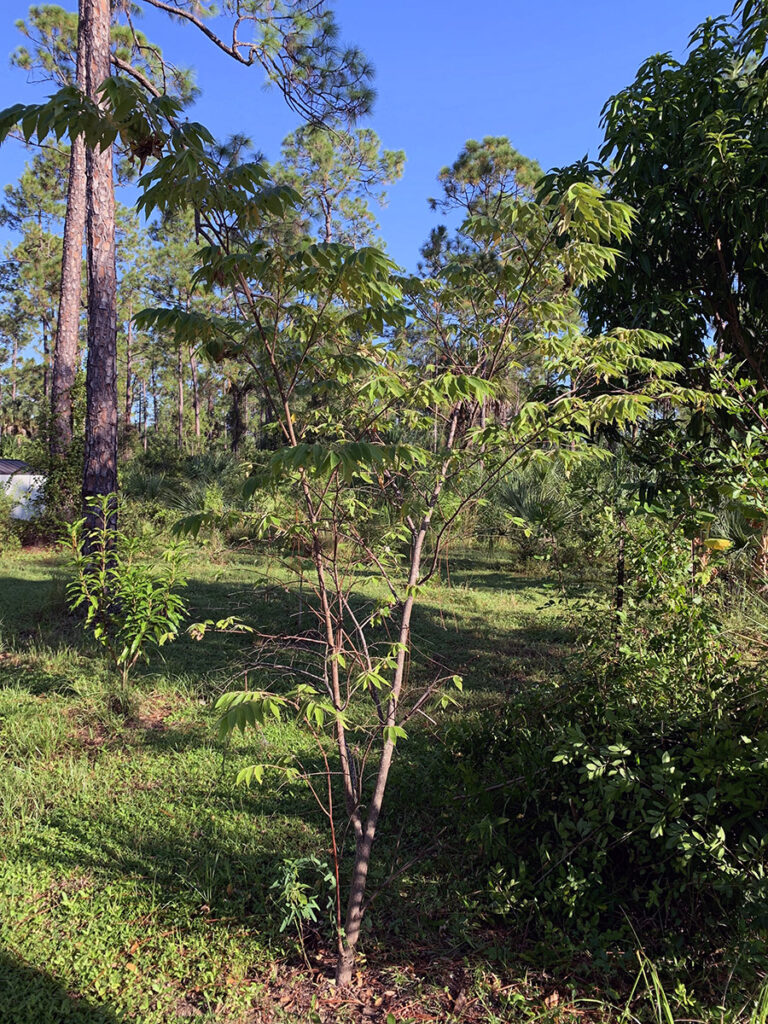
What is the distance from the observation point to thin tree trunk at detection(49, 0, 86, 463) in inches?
420

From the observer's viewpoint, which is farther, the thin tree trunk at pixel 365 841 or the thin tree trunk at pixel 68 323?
the thin tree trunk at pixel 68 323

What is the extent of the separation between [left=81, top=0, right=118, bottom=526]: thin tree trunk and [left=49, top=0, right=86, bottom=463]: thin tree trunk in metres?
4.19

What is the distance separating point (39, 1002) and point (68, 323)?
37.0 feet

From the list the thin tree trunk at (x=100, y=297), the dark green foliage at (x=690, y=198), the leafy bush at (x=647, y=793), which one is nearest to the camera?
the leafy bush at (x=647, y=793)

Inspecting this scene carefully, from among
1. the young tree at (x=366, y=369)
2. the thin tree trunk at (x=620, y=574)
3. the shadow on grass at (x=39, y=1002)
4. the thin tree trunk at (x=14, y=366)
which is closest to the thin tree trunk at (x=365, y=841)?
the young tree at (x=366, y=369)

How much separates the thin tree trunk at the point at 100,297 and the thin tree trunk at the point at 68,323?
13.8 ft

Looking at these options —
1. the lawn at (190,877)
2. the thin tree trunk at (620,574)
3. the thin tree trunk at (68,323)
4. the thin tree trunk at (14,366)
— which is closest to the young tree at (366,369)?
the lawn at (190,877)

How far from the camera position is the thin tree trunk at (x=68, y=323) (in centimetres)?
1068

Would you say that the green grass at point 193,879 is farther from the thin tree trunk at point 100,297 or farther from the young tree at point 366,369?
the thin tree trunk at point 100,297

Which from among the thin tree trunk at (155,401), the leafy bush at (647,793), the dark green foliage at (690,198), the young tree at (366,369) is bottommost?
the leafy bush at (647,793)

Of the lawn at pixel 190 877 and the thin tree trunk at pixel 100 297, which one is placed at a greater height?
the thin tree trunk at pixel 100 297

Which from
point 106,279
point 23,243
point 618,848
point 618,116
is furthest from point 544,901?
point 23,243

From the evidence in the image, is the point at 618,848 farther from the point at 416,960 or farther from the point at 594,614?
the point at 594,614

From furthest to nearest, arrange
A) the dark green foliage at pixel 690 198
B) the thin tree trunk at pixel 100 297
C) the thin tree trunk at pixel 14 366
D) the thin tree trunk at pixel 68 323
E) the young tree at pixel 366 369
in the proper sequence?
the thin tree trunk at pixel 14 366 < the thin tree trunk at pixel 68 323 < the thin tree trunk at pixel 100 297 < the dark green foliage at pixel 690 198 < the young tree at pixel 366 369
